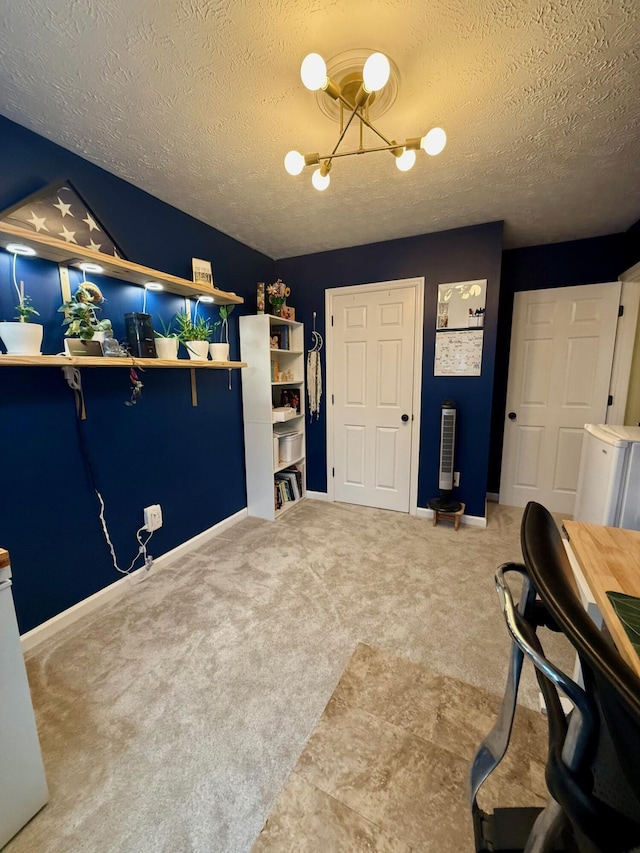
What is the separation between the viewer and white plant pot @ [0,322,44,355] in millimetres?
1457

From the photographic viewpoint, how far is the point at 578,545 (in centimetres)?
109

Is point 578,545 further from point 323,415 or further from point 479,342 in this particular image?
point 323,415

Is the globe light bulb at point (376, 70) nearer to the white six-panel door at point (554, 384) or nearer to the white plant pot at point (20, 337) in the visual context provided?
the white plant pot at point (20, 337)

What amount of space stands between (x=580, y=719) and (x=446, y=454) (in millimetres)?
2524

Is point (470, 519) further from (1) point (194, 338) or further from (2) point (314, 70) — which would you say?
(2) point (314, 70)

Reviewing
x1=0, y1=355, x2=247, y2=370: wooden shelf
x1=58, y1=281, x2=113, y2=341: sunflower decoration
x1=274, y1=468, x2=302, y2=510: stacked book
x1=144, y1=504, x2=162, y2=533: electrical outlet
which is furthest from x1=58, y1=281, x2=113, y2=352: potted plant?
x1=274, y1=468, x2=302, y2=510: stacked book

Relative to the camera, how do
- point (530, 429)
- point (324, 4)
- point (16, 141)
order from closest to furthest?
point (324, 4) < point (16, 141) < point (530, 429)

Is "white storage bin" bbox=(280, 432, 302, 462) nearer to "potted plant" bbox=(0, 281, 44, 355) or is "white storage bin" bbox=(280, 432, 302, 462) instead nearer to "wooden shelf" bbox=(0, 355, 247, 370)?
"wooden shelf" bbox=(0, 355, 247, 370)

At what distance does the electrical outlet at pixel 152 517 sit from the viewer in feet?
7.55

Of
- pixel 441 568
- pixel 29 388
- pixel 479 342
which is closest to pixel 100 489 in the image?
pixel 29 388

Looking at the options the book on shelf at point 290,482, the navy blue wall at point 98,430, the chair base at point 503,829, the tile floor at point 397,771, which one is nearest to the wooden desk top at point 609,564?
the chair base at point 503,829

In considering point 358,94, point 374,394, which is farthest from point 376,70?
point 374,394

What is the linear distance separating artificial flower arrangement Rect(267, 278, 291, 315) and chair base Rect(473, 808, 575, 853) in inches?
127

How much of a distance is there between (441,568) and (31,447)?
100 inches
